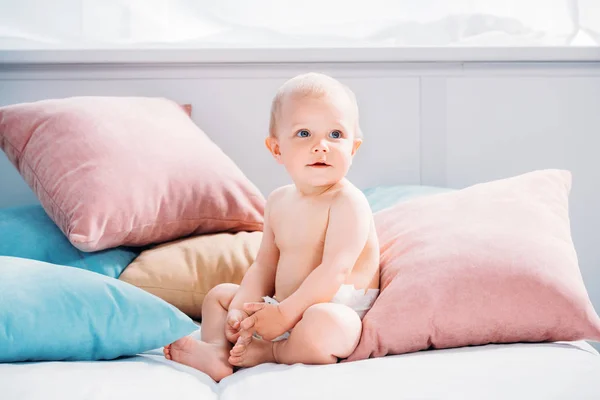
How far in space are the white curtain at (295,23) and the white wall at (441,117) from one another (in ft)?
0.31

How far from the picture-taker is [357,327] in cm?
113

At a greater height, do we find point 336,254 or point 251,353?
point 336,254

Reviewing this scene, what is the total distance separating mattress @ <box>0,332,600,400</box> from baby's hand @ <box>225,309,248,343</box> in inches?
3.9

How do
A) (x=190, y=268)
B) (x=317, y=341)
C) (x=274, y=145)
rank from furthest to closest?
(x=190, y=268), (x=274, y=145), (x=317, y=341)

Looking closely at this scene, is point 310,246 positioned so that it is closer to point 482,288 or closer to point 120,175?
point 482,288

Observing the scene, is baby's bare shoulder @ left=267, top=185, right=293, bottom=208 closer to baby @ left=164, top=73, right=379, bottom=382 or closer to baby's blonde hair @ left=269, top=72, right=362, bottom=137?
baby @ left=164, top=73, right=379, bottom=382

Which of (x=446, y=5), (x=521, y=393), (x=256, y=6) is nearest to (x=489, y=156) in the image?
(x=446, y=5)

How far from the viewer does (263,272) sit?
132cm

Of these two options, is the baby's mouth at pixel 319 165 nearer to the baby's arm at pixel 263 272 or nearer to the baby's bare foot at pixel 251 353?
the baby's arm at pixel 263 272

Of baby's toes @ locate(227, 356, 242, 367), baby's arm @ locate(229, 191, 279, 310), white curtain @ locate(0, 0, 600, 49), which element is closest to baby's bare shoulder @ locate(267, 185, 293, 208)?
baby's arm @ locate(229, 191, 279, 310)

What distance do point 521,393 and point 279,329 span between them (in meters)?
0.43

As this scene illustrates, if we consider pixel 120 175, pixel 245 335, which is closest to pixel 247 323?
pixel 245 335

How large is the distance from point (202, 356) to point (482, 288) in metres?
0.44

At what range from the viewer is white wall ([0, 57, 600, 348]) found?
1911 mm
